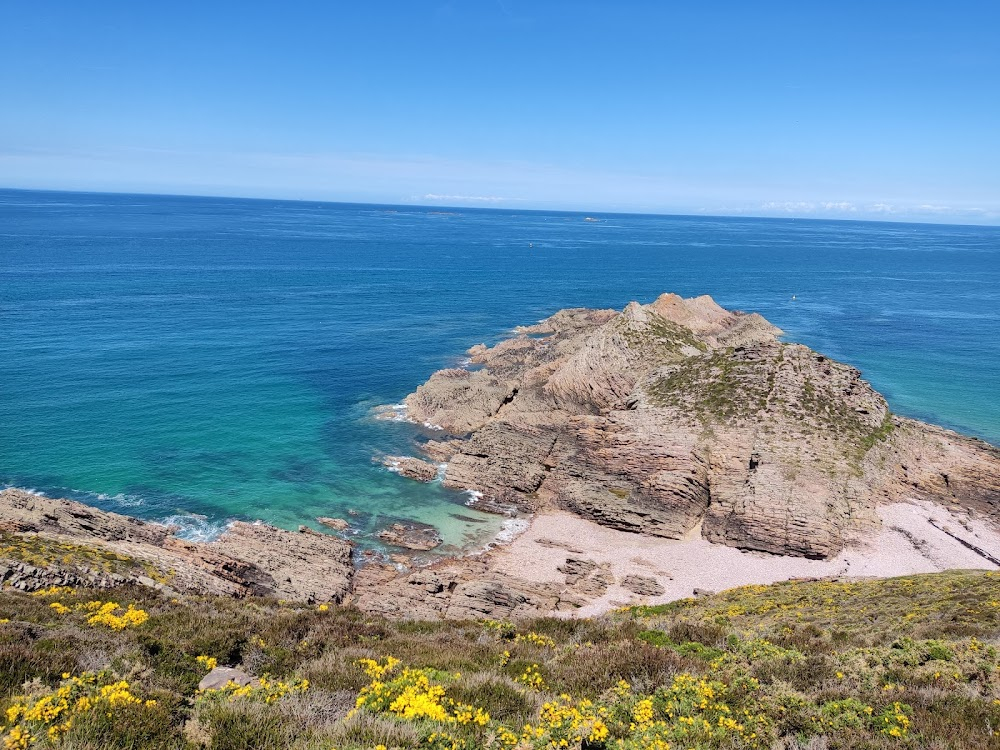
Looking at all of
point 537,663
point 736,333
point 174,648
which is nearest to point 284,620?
point 174,648

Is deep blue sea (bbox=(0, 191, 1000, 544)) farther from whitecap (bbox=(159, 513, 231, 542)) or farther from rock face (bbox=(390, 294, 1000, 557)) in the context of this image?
rock face (bbox=(390, 294, 1000, 557))

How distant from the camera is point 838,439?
3922 centimetres

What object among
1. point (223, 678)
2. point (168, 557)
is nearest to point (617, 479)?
point (168, 557)

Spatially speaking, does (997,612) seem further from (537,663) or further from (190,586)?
(190,586)

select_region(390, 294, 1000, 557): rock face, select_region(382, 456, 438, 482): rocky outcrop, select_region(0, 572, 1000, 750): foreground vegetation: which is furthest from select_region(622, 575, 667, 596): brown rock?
select_region(382, 456, 438, 482): rocky outcrop

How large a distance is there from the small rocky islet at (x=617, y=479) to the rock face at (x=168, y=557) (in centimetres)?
12

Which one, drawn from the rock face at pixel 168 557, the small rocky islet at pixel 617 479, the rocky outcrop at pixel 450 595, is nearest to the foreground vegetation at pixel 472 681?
the rock face at pixel 168 557

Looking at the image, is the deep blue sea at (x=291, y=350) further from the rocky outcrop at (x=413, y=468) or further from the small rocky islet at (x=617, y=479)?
the small rocky islet at (x=617, y=479)

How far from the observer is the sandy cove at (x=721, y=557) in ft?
106

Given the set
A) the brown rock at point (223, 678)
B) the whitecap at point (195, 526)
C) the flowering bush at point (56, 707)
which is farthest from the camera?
the whitecap at point (195, 526)

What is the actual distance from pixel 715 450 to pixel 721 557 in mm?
7616

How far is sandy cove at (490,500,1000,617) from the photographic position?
32188mm

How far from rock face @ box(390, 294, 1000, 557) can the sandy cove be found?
0.95 meters

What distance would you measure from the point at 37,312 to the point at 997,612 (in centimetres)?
9691
